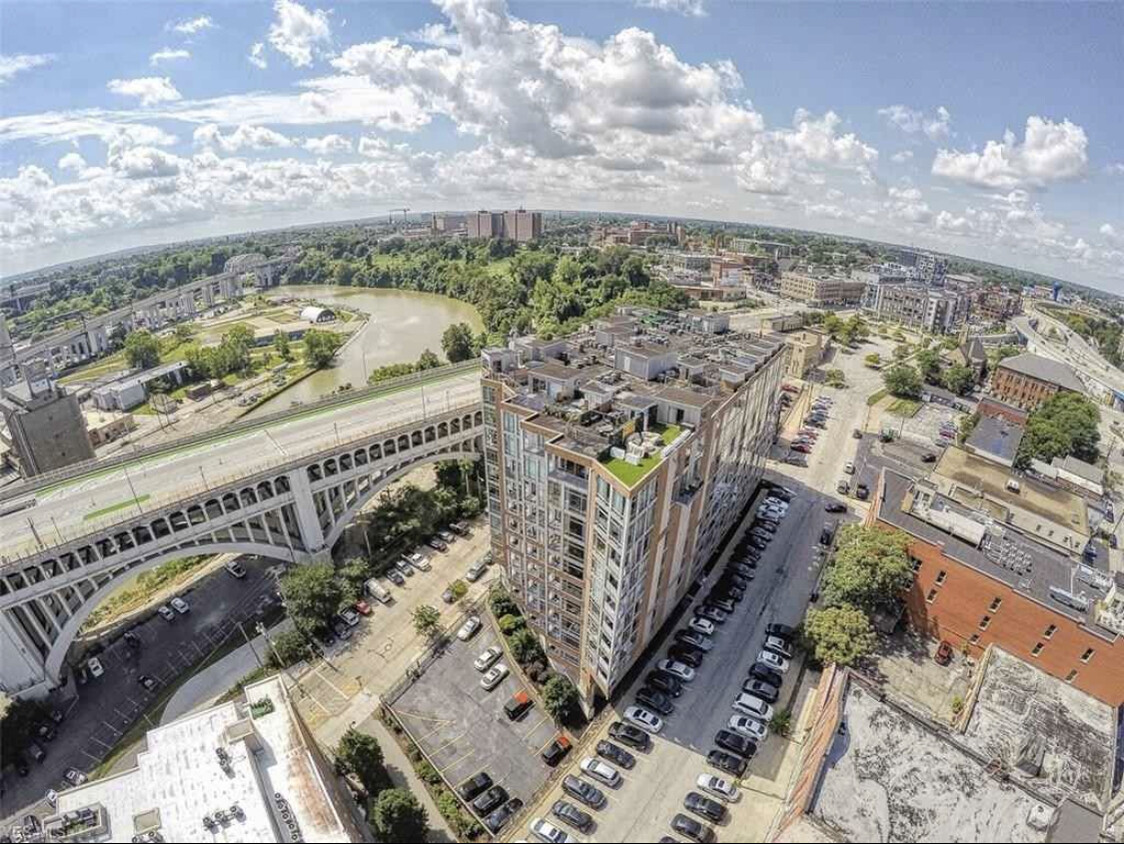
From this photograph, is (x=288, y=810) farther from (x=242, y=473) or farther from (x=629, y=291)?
(x=629, y=291)

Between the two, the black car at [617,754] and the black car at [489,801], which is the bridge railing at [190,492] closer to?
the black car at [489,801]

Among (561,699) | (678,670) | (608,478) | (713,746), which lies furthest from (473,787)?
(608,478)

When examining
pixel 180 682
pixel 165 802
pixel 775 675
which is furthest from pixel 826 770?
pixel 180 682

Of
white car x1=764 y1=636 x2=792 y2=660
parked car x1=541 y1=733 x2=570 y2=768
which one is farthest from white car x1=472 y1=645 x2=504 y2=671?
white car x1=764 y1=636 x2=792 y2=660

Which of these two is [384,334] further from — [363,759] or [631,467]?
[631,467]

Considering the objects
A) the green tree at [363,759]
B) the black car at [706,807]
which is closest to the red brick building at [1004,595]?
the black car at [706,807]

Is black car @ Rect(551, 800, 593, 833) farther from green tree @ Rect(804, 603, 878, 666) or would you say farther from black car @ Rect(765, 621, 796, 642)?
black car @ Rect(765, 621, 796, 642)
